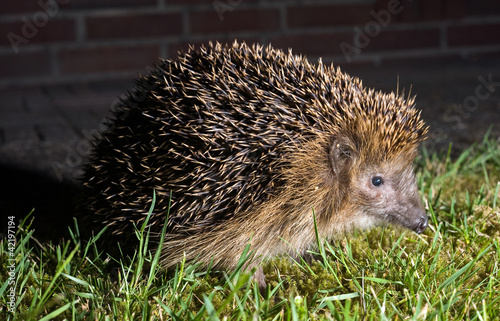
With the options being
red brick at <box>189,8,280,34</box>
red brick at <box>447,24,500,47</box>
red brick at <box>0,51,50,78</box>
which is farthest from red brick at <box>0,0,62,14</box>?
red brick at <box>447,24,500,47</box>

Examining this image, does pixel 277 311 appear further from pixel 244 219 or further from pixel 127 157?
pixel 127 157

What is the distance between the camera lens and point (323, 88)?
103 inches

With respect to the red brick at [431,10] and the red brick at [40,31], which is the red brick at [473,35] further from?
the red brick at [40,31]

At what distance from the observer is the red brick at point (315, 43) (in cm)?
698

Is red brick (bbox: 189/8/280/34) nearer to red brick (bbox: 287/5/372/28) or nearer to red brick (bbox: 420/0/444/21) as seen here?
red brick (bbox: 287/5/372/28)

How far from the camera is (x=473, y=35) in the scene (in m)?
7.28

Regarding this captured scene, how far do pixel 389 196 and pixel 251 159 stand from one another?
73cm

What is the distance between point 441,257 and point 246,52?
49.6 inches

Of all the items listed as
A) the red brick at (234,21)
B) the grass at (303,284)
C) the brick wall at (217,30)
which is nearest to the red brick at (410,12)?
the brick wall at (217,30)

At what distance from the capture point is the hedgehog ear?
265 cm

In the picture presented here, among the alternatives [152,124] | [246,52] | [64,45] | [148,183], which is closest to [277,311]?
[148,183]

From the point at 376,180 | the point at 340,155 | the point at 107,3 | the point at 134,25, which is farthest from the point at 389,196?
the point at 107,3

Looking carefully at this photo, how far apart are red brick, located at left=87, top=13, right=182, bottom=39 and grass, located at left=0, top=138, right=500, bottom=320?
13.0 ft

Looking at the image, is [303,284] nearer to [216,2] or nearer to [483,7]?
[216,2]
